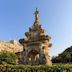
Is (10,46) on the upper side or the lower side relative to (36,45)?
upper

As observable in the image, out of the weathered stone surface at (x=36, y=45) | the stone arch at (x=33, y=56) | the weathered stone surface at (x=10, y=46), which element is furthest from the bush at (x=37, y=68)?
the weathered stone surface at (x=10, y=46)

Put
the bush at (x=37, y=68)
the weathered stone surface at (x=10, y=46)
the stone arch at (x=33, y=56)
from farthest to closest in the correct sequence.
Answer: the weathered stone surface at (x=10, y=46), the stone arch at (x=33, y=56), the bush at (x=37, y=68)

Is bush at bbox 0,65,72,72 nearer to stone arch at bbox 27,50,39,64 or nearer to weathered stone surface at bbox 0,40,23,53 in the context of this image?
stone arch at bbox 27,50,39,64

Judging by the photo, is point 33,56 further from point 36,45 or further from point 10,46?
point 10,46

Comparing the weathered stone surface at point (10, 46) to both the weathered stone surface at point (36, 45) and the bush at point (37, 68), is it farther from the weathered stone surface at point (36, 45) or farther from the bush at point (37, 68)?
the bush at point (37, 68)

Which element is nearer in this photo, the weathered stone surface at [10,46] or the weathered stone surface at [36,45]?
the weathered stone surface at [36,45]

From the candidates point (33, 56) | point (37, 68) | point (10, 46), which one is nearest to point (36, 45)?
point (33, 56)

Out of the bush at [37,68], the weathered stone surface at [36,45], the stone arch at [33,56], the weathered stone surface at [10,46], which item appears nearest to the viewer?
the bush at [37,68]

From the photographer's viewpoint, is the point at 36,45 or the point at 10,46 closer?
the point at 36,45

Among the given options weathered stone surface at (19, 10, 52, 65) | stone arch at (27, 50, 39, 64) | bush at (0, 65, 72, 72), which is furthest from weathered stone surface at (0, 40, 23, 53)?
bush at (0, 65, 72, 72)

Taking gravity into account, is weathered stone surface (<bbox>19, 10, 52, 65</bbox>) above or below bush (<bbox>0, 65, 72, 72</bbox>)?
above

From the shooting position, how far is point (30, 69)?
87.5ft

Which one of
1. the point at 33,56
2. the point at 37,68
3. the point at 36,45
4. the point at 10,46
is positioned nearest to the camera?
the point at 37,68

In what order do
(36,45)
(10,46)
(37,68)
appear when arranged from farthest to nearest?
(10,46), (36,45), (37,68)
